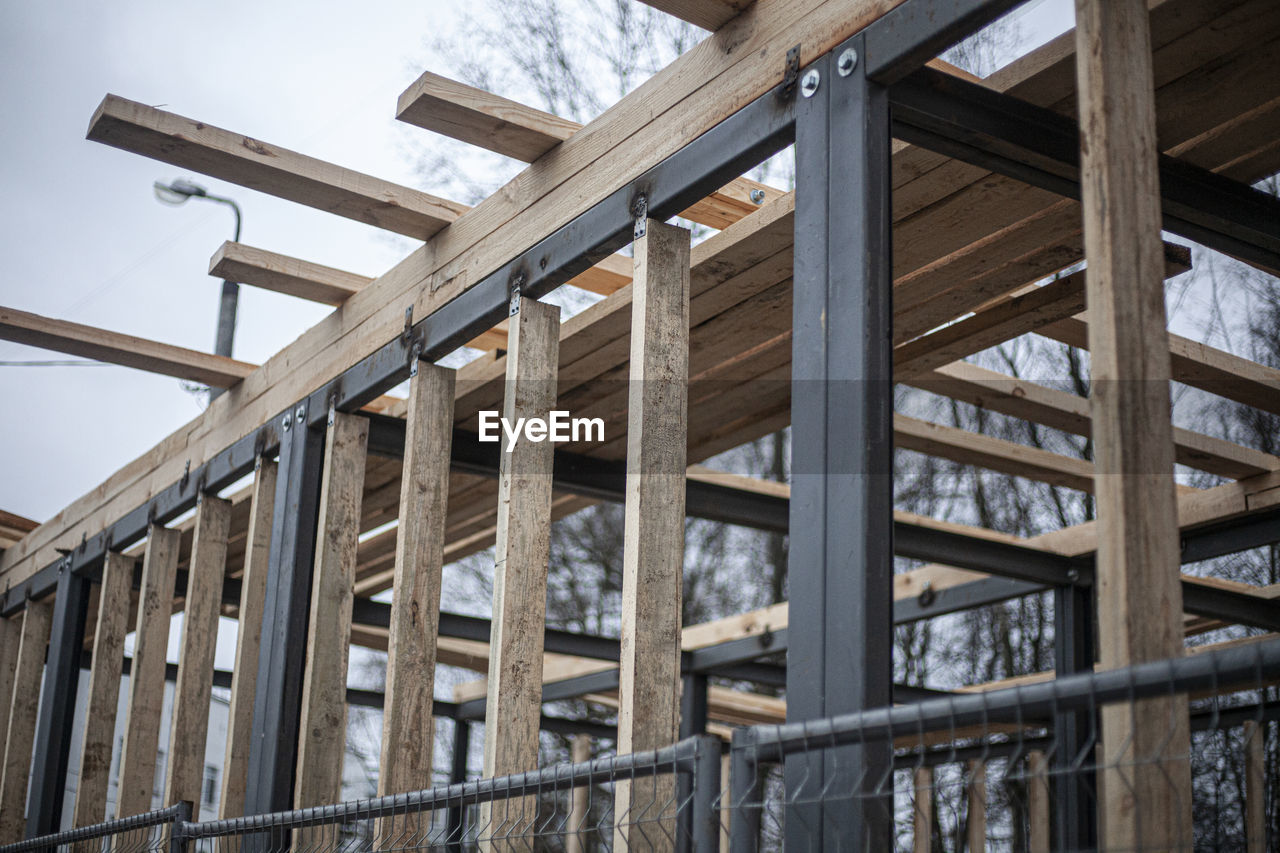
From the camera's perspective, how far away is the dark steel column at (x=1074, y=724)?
6398 mm

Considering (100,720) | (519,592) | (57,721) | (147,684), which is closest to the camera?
(519,592)

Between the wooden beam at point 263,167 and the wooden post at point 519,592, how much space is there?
1056 mm

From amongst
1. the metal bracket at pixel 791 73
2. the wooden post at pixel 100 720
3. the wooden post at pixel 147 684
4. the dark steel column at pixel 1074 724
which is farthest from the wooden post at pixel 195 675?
the metal bracket at pixel 791 73

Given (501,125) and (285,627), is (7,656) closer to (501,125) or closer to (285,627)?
(285,627)

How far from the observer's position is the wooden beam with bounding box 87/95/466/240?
15.6ft

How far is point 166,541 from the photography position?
286 inches

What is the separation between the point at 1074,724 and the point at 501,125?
3836 millimetres

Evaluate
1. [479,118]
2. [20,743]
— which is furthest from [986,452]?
[20,743]

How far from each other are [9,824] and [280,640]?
4002 mm

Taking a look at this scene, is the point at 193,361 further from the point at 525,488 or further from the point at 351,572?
the point at 525,488

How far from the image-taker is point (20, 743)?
8.72 m

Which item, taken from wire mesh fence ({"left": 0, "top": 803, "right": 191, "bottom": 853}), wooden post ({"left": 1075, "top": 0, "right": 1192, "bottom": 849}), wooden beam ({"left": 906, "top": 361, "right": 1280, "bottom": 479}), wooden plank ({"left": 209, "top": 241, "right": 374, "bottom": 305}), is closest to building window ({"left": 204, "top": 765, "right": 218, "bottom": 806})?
wire mesh fence ({"left": 0, "top": 803, "right": 191, "bottom": 853})

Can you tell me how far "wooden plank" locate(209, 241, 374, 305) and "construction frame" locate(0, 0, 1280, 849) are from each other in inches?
0.7

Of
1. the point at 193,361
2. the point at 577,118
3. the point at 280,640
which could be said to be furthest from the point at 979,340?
the point at 577,118
